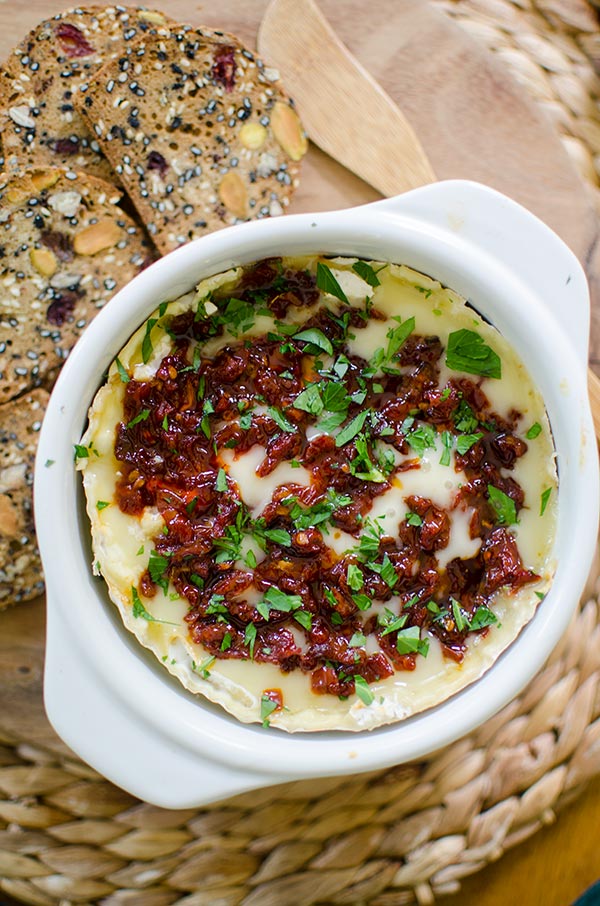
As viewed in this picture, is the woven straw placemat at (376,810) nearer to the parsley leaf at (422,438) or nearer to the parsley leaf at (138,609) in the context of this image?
the parsley leaf at (138,609)

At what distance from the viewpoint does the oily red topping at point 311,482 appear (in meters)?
2.00

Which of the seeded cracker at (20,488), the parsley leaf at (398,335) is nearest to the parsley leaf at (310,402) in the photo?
the parsley leaf at (398,335)

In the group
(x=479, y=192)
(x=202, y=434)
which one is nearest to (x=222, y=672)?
(x=202, y=434)

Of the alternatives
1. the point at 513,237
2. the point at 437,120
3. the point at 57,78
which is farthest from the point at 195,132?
the point at 513,237

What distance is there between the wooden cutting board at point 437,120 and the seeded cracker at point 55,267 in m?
0.51

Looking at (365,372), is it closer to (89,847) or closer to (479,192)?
(479,192)

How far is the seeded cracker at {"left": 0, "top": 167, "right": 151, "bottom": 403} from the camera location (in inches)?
91.7

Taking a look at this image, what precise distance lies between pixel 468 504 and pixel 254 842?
116 centimetres

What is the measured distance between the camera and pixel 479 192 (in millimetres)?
1832

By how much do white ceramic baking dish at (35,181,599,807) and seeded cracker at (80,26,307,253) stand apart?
0.51 metres

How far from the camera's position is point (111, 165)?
240cm

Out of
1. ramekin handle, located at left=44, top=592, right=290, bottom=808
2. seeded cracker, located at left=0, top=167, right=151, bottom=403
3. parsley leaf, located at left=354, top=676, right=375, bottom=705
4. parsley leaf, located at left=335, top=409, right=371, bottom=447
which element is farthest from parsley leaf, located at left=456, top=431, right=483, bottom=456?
seeded cracker, located at left=0, top=167, right=151, bottom=403

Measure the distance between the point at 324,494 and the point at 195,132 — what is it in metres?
1.04

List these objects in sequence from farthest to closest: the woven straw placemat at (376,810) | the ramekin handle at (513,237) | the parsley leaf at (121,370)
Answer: the woven straw placemat at (376,810) → the parsley leaf at (121,370) → the ramekin handle at (513,237)
